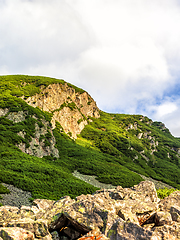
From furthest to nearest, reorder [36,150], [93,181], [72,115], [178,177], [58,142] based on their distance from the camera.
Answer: [72,115] → [178,177] → [58,142] → [36,150] → [93,181]

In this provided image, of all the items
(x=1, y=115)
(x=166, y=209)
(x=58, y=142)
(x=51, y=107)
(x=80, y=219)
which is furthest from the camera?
(x=51, y=107)

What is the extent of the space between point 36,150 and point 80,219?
55.3m

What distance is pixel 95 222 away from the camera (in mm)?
9250

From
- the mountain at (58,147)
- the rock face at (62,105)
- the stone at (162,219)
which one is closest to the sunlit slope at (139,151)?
the mountain at (58,147)

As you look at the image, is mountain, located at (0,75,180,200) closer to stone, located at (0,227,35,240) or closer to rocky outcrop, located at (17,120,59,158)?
rocky outcrop, located at (17,120,59,158)

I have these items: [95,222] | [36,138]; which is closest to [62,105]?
[36,138]

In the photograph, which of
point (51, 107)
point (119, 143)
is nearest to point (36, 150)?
Result: point (51, 107)

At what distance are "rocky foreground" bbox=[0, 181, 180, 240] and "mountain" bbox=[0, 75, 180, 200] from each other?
1691cm

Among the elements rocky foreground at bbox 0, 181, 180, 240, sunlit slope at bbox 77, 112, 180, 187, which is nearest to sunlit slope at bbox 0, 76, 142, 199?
rocky foreground at bbox 0, 181, 180, 240

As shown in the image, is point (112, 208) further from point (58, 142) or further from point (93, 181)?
point (58, 142)

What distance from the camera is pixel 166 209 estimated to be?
11.8m

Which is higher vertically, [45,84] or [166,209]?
[45,84]

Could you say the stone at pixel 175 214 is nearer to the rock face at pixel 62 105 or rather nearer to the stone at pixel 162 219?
the stone at pixel 162 219

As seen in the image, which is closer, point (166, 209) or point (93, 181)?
point (166, 209)
